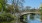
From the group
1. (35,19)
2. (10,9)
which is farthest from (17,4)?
(35,19)

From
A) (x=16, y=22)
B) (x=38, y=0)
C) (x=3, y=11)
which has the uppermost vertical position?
(x=38, y=0)

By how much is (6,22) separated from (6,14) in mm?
96

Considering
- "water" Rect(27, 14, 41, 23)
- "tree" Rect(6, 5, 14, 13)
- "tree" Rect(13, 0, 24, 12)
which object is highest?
"tree" Rect(13, 0, 24, 12)

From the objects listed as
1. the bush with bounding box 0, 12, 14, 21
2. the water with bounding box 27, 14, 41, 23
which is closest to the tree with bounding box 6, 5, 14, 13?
the bush with bounding box 0, 12, 14, 21

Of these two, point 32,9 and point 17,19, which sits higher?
point 32,9

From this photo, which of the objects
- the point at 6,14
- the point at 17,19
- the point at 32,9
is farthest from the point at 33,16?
the point at 6,14

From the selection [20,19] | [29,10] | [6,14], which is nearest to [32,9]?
[29,10]

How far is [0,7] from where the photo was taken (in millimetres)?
1035

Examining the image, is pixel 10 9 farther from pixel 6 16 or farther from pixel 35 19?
pixel 35 19

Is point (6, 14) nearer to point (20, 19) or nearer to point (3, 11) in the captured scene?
point (3, 11)

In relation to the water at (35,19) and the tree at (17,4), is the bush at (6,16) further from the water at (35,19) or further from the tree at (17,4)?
the water at (35,19)

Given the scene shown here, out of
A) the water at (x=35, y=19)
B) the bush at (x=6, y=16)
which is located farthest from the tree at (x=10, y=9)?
the water at (x=35, y=19)

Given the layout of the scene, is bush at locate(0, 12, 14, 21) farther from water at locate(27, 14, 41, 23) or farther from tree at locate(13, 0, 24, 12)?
water at locate(27, 14, 41, 23)

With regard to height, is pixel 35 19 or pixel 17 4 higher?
pixel 17 4
